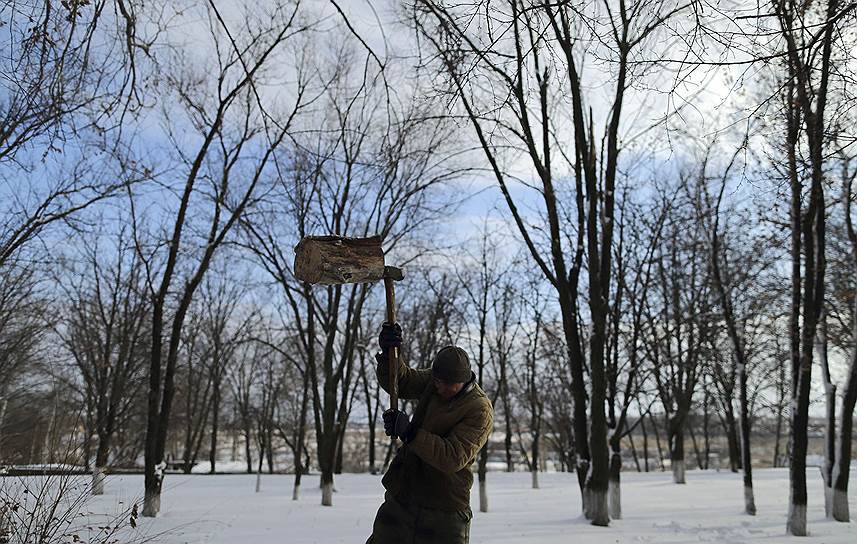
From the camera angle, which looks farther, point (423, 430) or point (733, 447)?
point (733, 447)

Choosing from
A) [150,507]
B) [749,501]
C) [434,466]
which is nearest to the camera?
[434,466]

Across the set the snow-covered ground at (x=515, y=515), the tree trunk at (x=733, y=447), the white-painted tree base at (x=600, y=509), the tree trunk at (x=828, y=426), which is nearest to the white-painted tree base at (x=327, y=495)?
the snow-covered ground at (x=515, y=515)

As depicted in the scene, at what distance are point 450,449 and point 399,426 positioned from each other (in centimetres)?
36

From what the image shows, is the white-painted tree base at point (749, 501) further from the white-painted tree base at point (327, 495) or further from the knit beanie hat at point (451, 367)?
the knit beanie hat at point (451, 367)

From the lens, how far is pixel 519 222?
10734mm

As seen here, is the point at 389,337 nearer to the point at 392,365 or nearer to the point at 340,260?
the point at 392,365

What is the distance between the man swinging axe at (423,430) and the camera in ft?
14.0

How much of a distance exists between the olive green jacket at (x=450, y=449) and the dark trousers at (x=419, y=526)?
0.16 feet

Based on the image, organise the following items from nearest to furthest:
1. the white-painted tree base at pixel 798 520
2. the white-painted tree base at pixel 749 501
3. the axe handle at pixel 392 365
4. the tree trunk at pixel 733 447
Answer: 1. the axe handle at pixel 392 365
2. the white-painted tree base at pixel 798 520
3. the white-painted tree base at pixel 749 501
4. the tree trunk at pixel 733 447

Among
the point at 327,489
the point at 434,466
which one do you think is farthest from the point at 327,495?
the point at 434,466

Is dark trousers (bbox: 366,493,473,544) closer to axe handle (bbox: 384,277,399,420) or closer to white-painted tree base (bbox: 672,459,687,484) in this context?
A: axe handle (bbox: 384,277,399,420)

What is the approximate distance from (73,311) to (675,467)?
21.9 m

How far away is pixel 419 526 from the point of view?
172 inches

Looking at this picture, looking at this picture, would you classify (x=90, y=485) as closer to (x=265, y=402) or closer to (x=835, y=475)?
(x=835, y=475)
